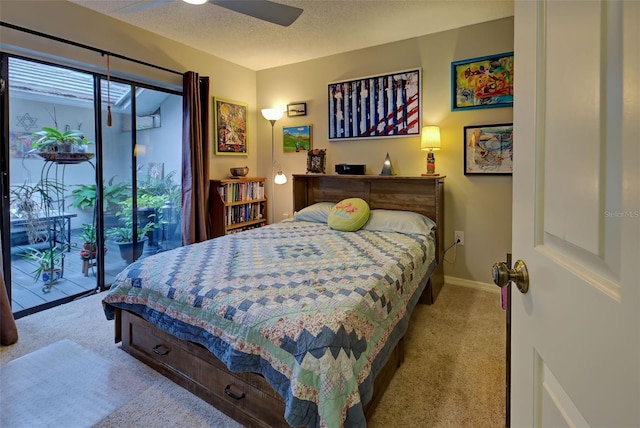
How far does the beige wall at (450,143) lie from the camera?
9.85 feet

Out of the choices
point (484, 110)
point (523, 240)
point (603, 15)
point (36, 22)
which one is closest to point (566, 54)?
point (603, 15)

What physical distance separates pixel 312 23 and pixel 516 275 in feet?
9.68

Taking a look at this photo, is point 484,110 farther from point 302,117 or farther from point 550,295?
point 550,295

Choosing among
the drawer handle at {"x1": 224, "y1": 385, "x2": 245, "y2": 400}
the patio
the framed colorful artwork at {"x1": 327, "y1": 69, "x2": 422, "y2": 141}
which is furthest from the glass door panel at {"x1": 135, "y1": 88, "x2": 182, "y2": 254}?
the drawer handle at {"x1": 224, "y1": 385, "x2": 245, "y2": 400}

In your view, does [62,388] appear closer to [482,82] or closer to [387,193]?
[387,193]

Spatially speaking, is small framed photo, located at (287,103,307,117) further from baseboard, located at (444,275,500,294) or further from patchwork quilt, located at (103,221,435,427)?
baseboard, located at (444,275,500,294)

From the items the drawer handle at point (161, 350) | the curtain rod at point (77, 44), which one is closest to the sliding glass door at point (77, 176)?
the curtain rod at point (77, 44)

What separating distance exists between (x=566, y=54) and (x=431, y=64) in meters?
3.02

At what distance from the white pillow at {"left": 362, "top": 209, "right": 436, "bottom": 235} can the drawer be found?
1.85 m

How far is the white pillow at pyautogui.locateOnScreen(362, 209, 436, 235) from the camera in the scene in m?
2.88

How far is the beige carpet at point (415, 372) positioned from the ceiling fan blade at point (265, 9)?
2.12 meters

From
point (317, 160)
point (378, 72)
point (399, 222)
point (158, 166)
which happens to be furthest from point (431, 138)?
point (158, 166)

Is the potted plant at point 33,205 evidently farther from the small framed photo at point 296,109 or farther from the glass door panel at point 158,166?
the small framed photo at point 296,109

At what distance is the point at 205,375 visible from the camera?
1657 millimetres
